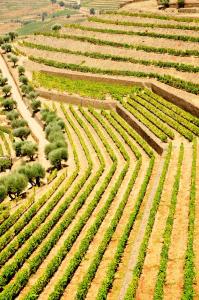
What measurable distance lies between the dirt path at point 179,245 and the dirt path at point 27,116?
30253mm

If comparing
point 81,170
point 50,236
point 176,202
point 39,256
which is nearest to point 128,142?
point 81,170

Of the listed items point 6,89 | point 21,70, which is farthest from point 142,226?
point 21,70

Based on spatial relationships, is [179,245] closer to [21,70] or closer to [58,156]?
[58,156]

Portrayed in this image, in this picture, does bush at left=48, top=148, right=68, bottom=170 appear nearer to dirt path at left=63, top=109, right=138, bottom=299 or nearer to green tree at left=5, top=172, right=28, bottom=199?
green tree at left=5, top=172, right=28, bottom=199

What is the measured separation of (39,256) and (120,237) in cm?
785

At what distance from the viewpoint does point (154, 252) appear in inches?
1330

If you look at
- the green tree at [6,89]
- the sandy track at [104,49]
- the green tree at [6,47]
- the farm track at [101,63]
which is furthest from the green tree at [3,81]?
the green tree at [6,47]

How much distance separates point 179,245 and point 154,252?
2.31 meters

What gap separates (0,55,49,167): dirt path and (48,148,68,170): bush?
7205 mm

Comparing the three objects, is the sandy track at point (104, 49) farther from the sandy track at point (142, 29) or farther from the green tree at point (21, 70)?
the green tree at point (21, 70)

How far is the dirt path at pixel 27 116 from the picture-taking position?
238ft

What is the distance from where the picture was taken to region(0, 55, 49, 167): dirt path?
72688mm

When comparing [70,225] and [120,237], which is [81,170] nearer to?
[70,225]

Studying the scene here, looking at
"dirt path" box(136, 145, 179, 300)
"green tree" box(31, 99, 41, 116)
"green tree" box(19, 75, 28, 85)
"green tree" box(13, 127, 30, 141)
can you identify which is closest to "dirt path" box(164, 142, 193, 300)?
"dirt path" box(136, 145, 179, 300)
